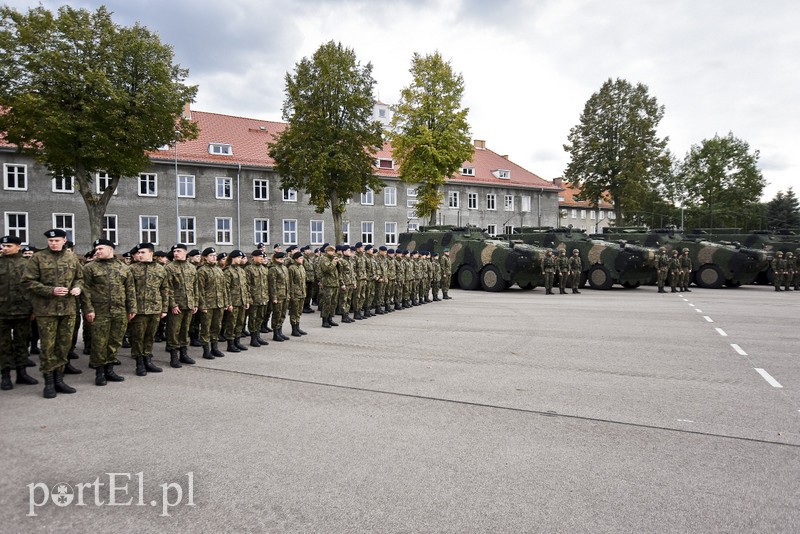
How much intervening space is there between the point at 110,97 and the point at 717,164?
182 feet

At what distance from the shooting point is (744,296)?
20750 millimetres

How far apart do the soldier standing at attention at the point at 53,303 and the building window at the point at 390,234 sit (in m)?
36.9

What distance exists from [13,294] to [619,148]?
43807 millimetres

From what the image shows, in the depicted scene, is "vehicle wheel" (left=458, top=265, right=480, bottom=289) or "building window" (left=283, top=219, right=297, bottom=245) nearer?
"vehicle wheel" (left=458, top=265, right=480, bottom=289)

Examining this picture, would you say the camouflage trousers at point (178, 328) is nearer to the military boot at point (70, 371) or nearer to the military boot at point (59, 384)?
the military boot at point (70, 371)

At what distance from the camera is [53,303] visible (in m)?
6.84

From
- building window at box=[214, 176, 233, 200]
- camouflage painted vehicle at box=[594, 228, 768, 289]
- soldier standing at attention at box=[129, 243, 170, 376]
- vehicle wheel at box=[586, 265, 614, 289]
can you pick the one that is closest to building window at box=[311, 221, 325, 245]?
building window at box=[214, 176, 233, 200]

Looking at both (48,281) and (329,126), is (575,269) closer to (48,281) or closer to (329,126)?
(329,126)

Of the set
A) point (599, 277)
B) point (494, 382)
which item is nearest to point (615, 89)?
point (599, 277)

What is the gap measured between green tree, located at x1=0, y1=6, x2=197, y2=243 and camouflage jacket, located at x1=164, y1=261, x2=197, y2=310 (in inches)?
681

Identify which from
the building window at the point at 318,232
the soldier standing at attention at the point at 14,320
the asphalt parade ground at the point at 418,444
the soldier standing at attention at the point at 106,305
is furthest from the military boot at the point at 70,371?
the building window at the point at 318,232

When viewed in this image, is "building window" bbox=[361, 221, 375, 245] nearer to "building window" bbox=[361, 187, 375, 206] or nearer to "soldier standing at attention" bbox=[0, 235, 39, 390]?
"building window" bbox=[361, 187, 375, 206]

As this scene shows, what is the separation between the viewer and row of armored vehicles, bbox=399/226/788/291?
2228 centimetres

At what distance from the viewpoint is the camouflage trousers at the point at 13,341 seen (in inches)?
284
